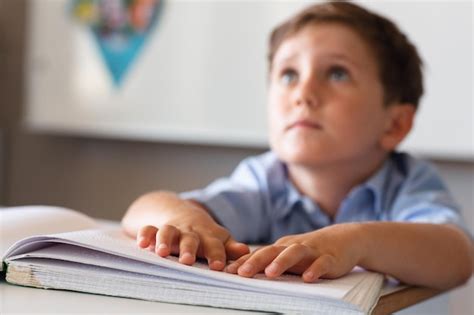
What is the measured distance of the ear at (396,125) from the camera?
1.11m

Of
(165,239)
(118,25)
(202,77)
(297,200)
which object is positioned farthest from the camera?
(118,25)

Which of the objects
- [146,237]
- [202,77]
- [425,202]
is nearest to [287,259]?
[146,237]

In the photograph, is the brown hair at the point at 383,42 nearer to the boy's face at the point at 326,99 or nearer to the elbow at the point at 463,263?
the boy's face at the point at 326,99

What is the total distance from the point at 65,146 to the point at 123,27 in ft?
1.34

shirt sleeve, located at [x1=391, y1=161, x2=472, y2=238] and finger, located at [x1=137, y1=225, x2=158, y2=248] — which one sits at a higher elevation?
finger, located at [x1=137, y1=225, x2=158, y2=248]

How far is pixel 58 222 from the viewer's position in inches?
31.8

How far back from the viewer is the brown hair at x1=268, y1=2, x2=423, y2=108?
3.58 ft

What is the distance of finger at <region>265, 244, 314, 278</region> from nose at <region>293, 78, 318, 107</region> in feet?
1.29

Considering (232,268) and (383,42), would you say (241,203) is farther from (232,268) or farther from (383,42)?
(232,268)

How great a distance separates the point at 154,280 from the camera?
0.57 meters

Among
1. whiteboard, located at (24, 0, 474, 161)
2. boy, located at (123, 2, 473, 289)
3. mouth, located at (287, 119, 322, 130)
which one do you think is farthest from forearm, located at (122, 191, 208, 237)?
whiteboard, located at (24, 0, 474, 161)

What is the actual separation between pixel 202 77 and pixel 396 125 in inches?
35.4

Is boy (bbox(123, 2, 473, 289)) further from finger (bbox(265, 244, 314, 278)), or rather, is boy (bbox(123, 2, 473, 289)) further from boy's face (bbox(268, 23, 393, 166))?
finger (bbox(265, 244, 314, 278))

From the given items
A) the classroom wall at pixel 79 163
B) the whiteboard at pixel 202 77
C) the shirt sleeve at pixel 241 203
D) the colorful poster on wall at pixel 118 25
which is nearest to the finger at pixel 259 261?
the shirt sleeve at pixel 241 203
